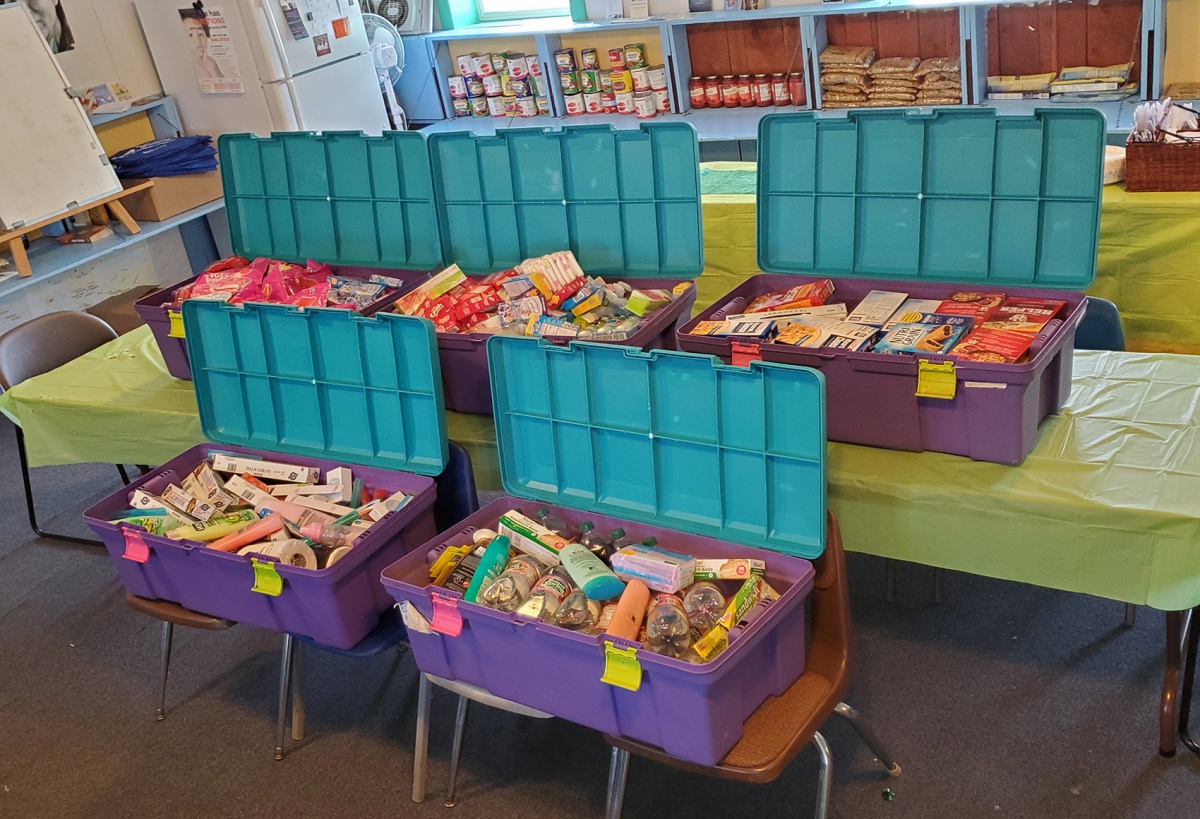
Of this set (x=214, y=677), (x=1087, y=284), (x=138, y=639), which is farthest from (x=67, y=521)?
(x=1087, y=284)

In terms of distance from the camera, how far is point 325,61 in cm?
526

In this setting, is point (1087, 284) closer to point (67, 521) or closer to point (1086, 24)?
point (1086, 24)

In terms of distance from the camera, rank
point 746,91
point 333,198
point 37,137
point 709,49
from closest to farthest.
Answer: point 333,198, point 37,137, point 746,91, point 709,49

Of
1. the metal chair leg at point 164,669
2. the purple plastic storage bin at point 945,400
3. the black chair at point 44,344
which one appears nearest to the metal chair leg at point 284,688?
the metal chair leg at point 164,669

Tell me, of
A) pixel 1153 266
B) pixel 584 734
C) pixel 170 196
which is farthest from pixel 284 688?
pixel 170 196

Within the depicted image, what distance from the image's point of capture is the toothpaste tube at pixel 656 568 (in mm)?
1911

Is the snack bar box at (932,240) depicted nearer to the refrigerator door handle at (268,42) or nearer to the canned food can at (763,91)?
the canned food can at (763,91)

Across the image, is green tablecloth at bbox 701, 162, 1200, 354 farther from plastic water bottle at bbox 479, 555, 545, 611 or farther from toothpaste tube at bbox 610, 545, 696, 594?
plastic water bottle at bbox 479, 555, 545, 611

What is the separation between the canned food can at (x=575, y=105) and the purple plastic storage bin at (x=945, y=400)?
372 cm

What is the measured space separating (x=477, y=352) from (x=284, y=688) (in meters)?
0.89

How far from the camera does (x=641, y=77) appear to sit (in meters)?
5.53

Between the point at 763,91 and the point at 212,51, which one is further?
the point at 763,91

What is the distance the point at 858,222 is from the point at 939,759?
118 cm

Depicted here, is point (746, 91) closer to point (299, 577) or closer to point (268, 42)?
point (268, 42)
